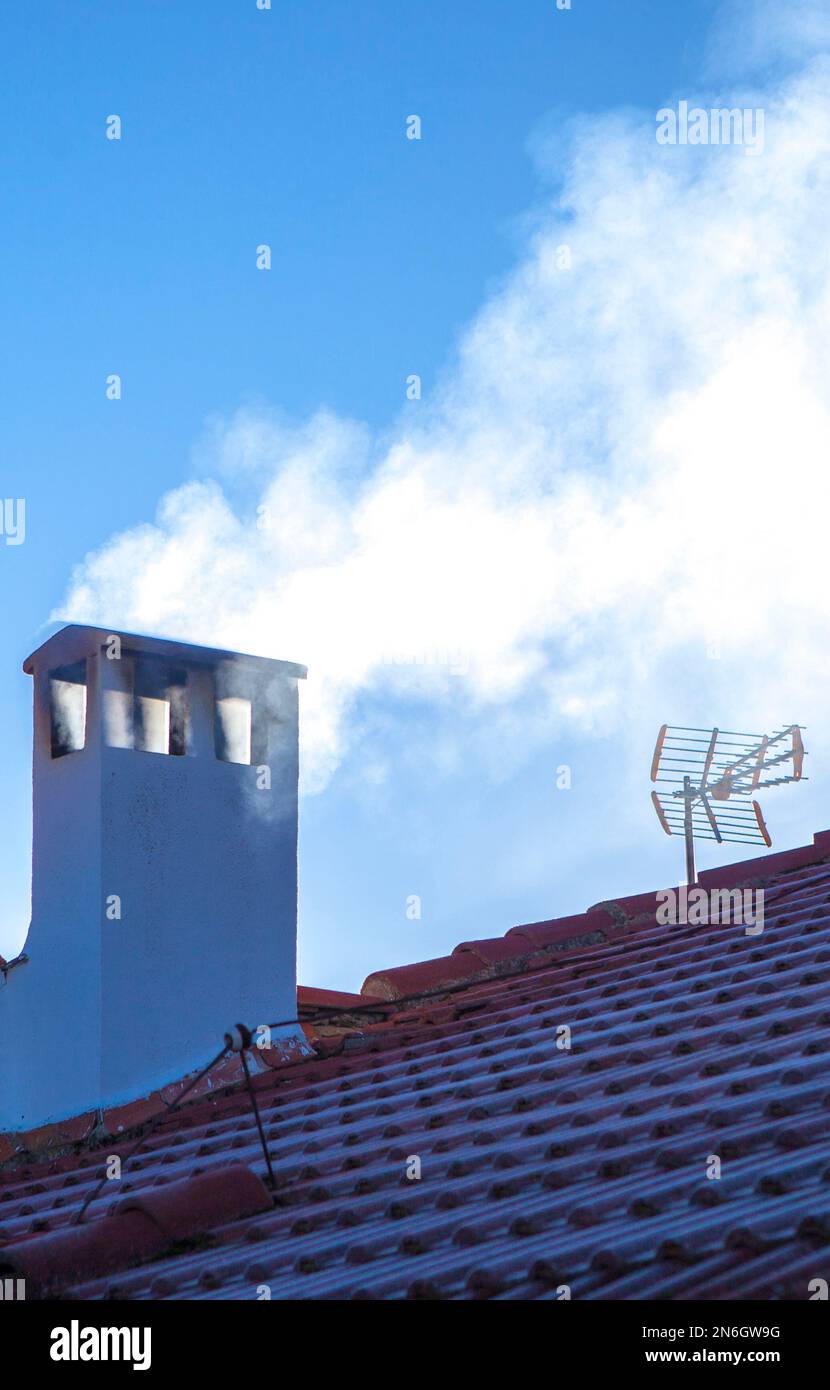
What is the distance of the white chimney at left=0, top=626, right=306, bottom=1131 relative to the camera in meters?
8.40

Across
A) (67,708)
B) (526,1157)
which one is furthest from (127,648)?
(526,1157)

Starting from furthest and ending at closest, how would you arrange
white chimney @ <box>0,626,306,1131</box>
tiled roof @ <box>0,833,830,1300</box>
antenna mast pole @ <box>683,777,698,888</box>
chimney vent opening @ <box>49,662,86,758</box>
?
antenna mast pole @ <box>683,777,698,888</box>
chimney vent opening @ <box>49,662,86,758</box>
white chimney @ <box>0,626,306,1131</box>
tiled roof @ <box>0,833,830,1300</box>

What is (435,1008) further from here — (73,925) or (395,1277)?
(395,1277)

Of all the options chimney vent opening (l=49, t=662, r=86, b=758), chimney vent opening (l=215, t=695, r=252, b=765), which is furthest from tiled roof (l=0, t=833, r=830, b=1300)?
chimney vent opening (l=49, t=662, r=86, b=758)

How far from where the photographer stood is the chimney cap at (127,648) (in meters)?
8.59

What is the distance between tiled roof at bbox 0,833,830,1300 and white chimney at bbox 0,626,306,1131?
482mm

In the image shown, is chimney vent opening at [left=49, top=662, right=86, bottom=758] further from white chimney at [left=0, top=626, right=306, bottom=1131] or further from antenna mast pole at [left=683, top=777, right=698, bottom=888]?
antenna mast pole at [left=683, top=777, right=698, bottom=888]

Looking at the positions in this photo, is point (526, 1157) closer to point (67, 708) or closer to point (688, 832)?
point (67, 708)

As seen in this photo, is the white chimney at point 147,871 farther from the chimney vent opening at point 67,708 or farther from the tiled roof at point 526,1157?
the tiled roof at point 526,1157
